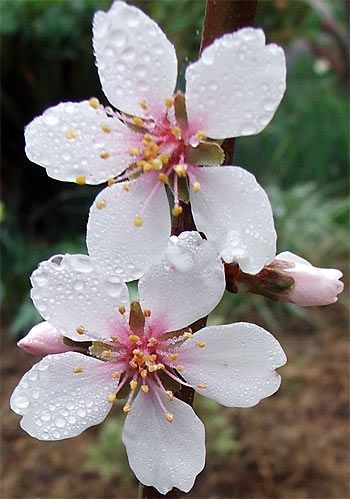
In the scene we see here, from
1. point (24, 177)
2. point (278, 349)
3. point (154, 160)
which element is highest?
point (154, 160)

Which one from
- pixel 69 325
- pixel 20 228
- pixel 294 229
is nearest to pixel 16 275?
pixel 20 228

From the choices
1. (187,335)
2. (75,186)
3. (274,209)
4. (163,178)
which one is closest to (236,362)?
(187,335)

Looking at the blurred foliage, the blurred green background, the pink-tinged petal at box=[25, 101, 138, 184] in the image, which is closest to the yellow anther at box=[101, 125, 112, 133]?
the pink-tinged petal at box=[25, 101, 138, 184]

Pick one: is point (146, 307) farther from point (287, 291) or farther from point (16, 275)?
point (16, 275)

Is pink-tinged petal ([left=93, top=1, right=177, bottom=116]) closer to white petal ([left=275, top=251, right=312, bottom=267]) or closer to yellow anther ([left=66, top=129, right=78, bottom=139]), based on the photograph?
yellow anther ([left=66, top=129, right=78, bottom=139])

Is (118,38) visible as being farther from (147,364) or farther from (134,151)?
(147,364)

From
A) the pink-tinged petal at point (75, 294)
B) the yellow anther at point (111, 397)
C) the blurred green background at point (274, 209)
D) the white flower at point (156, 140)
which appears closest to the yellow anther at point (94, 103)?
the white flower at point (156, 140)
